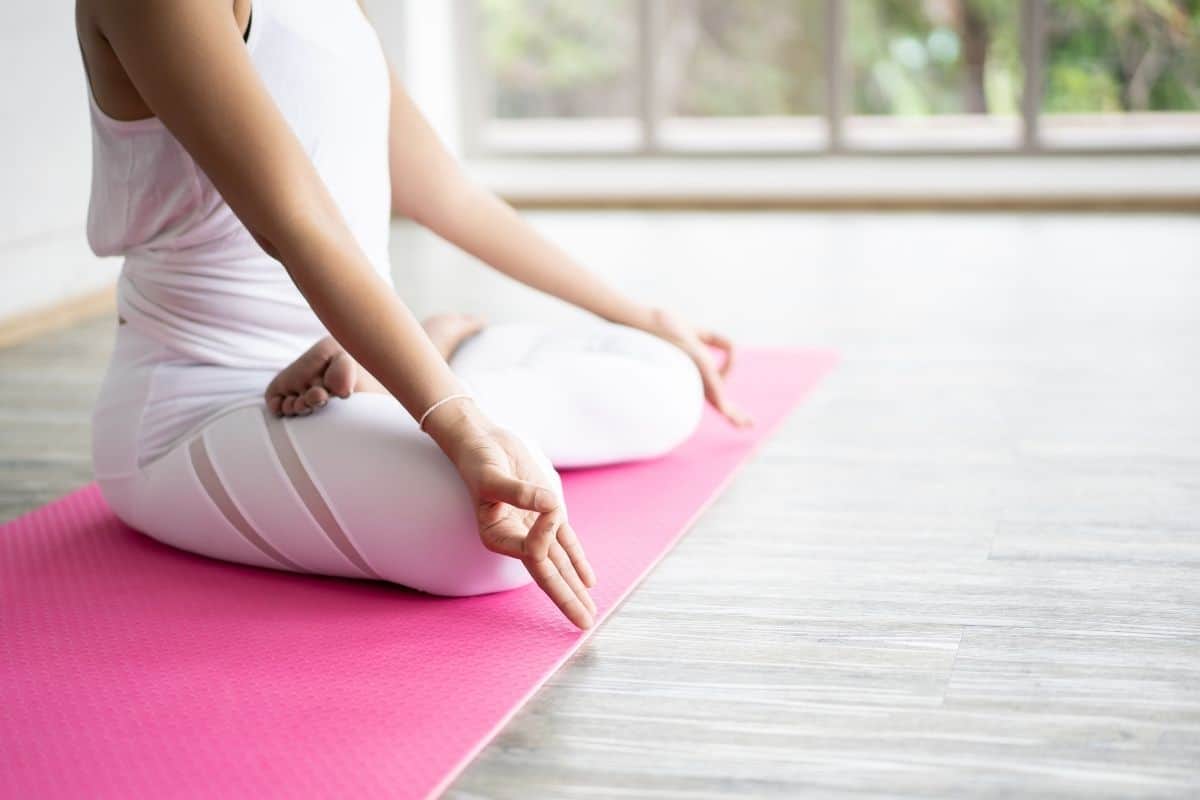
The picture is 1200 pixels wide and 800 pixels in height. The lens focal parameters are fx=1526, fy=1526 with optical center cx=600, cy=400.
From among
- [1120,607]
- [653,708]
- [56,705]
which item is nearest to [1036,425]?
[1120,607]

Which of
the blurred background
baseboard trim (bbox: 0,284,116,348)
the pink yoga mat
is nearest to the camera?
the pink yoga mat

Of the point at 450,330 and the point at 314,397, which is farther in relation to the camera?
the point at 450,330

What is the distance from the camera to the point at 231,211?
1724 mm

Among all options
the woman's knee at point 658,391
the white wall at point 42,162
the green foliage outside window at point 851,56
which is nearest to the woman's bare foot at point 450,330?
the woman's knee at point 658,391

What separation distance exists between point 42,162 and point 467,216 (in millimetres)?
2014

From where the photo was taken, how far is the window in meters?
5.89

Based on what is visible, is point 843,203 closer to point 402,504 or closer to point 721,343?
point 721,343

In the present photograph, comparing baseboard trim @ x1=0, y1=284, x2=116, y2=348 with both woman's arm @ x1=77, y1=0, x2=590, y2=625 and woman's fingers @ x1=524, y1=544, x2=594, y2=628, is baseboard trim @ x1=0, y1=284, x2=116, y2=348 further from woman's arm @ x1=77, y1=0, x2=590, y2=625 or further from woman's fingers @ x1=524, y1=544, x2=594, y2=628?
woman's fingers @ x1=524, y1=544, x2=594, y2=628

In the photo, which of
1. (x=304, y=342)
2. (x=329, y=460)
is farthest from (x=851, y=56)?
(x=329, y=460)

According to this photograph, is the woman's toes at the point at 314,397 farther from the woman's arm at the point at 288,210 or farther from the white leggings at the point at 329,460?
the woman's arm at the point at 288,210

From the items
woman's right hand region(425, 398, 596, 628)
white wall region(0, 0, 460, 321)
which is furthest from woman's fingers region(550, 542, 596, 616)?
white wall region(0, 0, 460, 321)

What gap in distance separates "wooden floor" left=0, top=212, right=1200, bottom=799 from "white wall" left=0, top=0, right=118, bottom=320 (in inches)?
10.8

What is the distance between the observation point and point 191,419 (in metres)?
1.79

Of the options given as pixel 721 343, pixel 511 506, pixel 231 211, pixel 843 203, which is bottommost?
pixel 843 203
